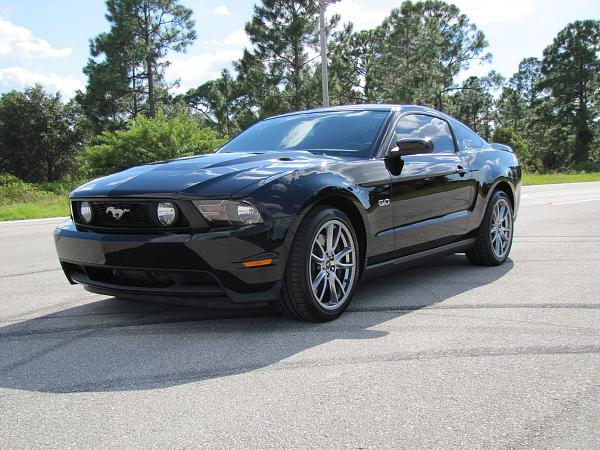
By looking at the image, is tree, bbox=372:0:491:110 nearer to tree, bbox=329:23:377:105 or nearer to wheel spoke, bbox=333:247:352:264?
tree, bbox=329:23:377:105

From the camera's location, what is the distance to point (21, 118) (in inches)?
1881

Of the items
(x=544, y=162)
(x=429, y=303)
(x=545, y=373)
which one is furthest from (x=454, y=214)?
(x=544, y=162)

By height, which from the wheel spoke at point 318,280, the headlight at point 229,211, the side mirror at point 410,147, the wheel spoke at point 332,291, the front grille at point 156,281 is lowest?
the wheel spoke at point 332,291

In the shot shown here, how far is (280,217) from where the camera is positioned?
348cm

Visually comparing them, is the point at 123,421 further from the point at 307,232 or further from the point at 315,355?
the point at 307,232

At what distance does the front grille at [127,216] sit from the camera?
138 inches

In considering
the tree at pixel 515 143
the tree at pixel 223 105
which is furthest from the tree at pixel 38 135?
the tree at pixel 515 143

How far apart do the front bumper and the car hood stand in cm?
26

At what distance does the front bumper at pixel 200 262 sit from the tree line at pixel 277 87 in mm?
19849

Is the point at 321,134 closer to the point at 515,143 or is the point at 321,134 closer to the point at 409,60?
the point at 409,60

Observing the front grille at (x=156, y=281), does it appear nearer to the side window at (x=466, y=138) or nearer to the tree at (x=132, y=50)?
the side window at (x=466, y=138)

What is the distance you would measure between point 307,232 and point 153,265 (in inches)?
36.1

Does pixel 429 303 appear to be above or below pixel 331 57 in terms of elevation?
below

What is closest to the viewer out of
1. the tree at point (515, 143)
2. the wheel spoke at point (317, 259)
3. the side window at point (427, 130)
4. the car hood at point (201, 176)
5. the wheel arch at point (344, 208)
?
the car hood at point (201, 176)
